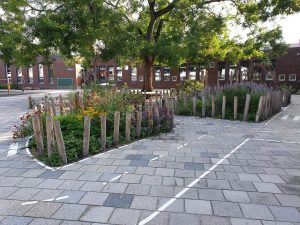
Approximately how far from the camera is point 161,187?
3449 millimetres

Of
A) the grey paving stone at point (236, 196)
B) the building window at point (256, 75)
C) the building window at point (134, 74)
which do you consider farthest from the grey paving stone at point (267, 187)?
the building window at point (134, 74)

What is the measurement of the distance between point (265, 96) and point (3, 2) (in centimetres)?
1445

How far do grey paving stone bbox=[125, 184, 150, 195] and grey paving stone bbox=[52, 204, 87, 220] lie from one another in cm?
67

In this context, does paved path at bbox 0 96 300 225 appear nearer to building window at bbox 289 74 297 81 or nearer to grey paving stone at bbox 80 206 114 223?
grey paving stone at bbox 80 206 114 223

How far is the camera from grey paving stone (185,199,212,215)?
111 inches

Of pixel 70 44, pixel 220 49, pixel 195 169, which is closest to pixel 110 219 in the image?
pixel 195 169

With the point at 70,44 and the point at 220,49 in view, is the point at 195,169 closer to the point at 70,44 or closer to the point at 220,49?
the point at 70,44

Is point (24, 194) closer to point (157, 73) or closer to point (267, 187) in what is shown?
point (267, 187)

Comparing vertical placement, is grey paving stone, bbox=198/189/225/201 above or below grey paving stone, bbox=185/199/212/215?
above

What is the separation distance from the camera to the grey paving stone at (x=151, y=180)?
361 cm

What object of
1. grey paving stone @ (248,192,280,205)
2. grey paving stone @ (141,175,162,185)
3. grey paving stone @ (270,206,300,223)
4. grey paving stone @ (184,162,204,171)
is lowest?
grey paving stone @ (270,206,300,223)

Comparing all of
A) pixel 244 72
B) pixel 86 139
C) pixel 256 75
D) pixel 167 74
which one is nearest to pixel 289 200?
pixel 86 139

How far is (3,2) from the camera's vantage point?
1329 centimetres

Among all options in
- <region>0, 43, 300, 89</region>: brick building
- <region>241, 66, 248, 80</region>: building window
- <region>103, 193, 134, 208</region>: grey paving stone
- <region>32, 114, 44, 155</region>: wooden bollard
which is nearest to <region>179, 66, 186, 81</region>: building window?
<region>0, 43, 300, 89</region>: brick building
